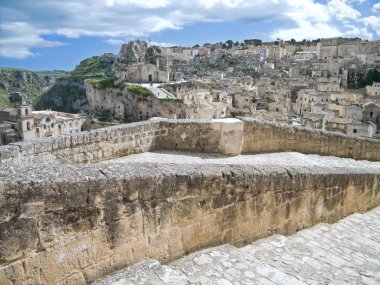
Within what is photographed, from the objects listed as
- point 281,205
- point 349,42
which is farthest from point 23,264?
point 349,42

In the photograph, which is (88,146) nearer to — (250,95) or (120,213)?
(120,213)

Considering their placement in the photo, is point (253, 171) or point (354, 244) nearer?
point (253, 171)

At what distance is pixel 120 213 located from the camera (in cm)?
343

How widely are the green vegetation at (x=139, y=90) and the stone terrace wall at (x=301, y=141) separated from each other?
50807 mm

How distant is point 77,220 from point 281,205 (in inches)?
127

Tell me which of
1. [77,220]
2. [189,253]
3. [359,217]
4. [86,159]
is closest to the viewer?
[77,220]

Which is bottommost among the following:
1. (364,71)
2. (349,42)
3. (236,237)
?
(236,237)

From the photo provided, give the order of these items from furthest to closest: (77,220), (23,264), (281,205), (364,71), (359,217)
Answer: (364,71) → (359,217) → (281,205) → (77,220) → (23,264)

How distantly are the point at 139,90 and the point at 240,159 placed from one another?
5591 centimetres

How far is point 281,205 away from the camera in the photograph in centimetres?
539

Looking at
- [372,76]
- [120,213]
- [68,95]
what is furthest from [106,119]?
[120,213]

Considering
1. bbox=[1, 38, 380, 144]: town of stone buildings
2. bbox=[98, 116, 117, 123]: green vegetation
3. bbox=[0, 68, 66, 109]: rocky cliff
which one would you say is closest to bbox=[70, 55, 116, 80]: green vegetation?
bbox=[0, 68, 66, 109]: rocky cliff

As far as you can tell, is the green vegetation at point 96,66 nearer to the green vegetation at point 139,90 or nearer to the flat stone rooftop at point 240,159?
the green vegetation at point 139,90

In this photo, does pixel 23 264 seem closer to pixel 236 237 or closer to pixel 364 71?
pixel 236 237
